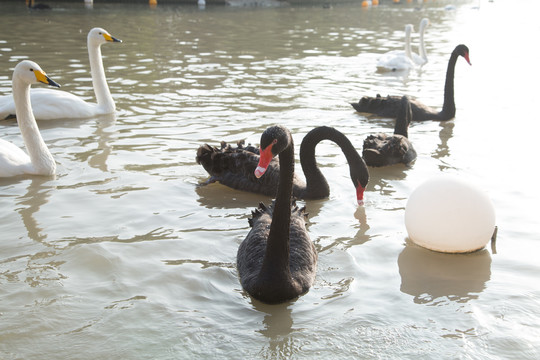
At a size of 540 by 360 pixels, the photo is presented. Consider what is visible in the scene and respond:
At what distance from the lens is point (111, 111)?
9094mm

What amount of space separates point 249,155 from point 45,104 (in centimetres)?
370

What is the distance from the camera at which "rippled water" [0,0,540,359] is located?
149 inches

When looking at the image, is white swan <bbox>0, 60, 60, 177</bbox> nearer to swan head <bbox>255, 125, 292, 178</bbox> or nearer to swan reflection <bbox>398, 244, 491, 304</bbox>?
swan head <bbox>255, 125, 292, 178</bbox>

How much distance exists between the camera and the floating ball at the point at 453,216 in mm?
4738

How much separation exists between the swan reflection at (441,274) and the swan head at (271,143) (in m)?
1.36

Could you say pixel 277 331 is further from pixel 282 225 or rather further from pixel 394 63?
pixel 394 63

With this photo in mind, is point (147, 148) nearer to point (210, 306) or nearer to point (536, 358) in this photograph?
point (210, 306)

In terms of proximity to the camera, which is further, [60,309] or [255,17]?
[255,17]

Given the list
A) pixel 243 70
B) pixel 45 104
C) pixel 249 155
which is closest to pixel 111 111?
pixel 45 104

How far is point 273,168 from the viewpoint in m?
6.25

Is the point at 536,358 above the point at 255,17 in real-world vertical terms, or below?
below

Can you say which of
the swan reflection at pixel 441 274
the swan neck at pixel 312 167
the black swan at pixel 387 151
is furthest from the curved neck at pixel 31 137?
the swan reflection at pixel 441 274

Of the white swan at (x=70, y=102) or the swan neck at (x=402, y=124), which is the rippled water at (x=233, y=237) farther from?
the swan neck at (x=402, y=124)

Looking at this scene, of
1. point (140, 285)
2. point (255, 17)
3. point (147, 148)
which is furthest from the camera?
point (255, 17)
